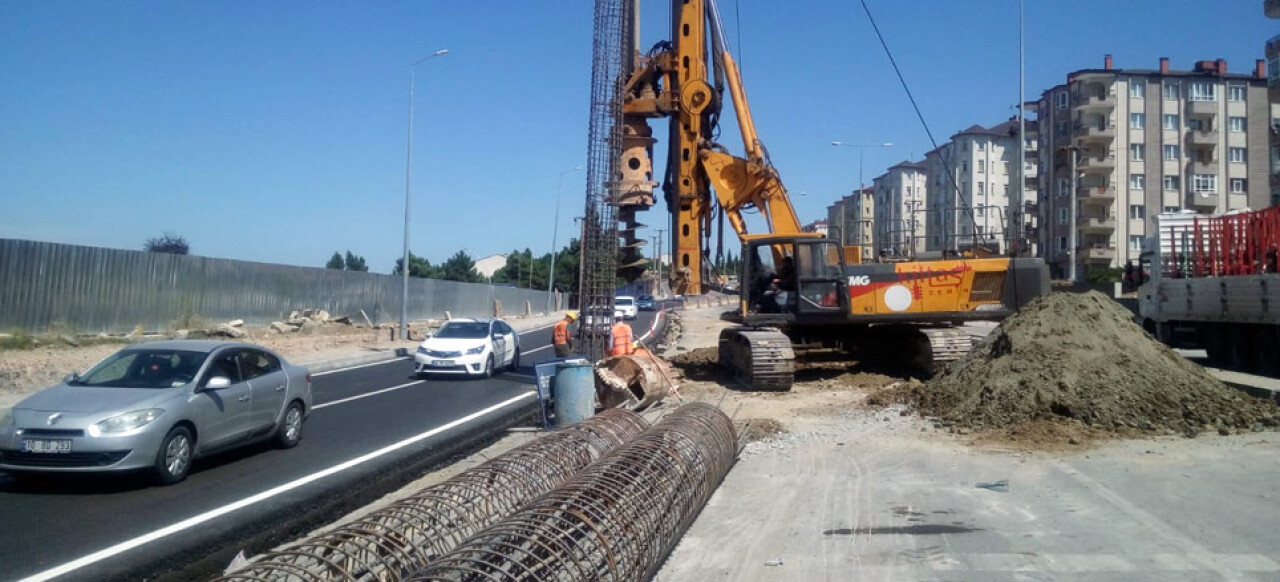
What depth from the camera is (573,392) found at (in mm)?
13281

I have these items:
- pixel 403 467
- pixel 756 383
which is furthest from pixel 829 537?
pixel 756 383

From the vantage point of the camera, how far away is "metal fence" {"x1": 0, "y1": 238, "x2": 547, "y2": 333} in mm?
24359

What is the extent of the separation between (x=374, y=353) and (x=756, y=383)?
696 inches

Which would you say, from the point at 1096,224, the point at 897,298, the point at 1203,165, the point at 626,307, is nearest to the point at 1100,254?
the point at 1096,224

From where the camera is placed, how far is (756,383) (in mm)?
16484

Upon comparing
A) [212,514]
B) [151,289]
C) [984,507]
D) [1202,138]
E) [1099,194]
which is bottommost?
[212,514]

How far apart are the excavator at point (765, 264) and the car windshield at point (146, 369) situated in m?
9.04

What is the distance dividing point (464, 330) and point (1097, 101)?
191 ft

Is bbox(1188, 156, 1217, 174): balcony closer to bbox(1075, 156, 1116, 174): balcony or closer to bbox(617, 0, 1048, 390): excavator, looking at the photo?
bbox(1075, 156, 1116, 174): balcony

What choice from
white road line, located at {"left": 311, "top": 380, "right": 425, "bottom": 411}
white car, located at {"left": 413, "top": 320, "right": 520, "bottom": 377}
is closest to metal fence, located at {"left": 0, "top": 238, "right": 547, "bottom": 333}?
white car, located at {"left": 413, "top": 320, "right": 520, "bottom": 377}

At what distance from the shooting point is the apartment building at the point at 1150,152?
65.8 meters

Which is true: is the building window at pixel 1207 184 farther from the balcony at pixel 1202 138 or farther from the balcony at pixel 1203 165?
the balcony at pixel 1202 138

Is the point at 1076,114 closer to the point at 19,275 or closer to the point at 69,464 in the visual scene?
the point at 19,275

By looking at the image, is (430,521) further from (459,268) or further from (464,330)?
(459,268)
